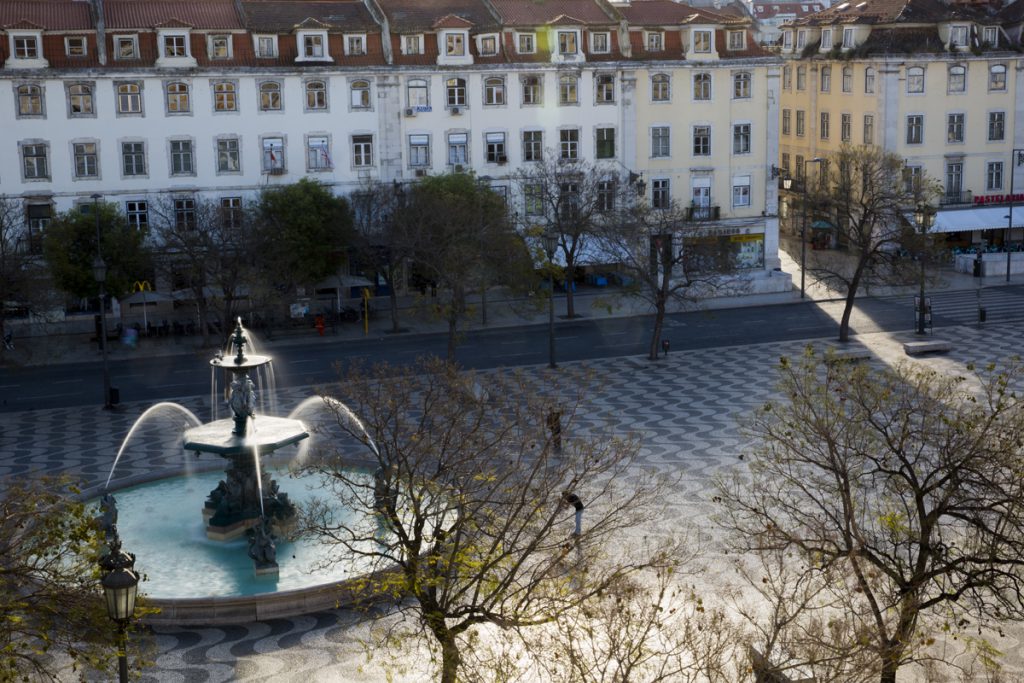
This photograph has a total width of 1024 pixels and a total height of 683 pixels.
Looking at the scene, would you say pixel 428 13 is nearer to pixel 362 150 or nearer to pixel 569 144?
pixel 362 150

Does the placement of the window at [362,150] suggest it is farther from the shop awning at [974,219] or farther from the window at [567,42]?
the shop awning at [974,219]

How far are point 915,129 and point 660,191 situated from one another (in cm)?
1477

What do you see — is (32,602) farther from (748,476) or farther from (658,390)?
(658,390)

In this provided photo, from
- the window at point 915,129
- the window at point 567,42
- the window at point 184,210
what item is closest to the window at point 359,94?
the window at point 184,210

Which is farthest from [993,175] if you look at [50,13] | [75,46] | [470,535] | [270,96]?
[470,535]

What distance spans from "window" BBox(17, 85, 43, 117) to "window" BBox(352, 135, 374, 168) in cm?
1291

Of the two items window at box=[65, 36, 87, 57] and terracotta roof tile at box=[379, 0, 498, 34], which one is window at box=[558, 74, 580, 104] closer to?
terracotta roof tile at box=[379, 0, 498, 34]

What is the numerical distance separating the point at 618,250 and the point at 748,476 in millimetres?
25079

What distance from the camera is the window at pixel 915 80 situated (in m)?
68.6

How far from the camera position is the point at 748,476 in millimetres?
34438

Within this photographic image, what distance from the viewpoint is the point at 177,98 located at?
5706 centimetres

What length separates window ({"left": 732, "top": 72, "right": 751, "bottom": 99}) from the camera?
64162 millimetres

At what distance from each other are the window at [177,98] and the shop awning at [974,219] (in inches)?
1435

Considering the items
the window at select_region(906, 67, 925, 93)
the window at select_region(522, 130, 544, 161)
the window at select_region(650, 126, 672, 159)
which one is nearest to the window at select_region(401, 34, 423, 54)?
the window at select_region(522, 130, 544, 161)
